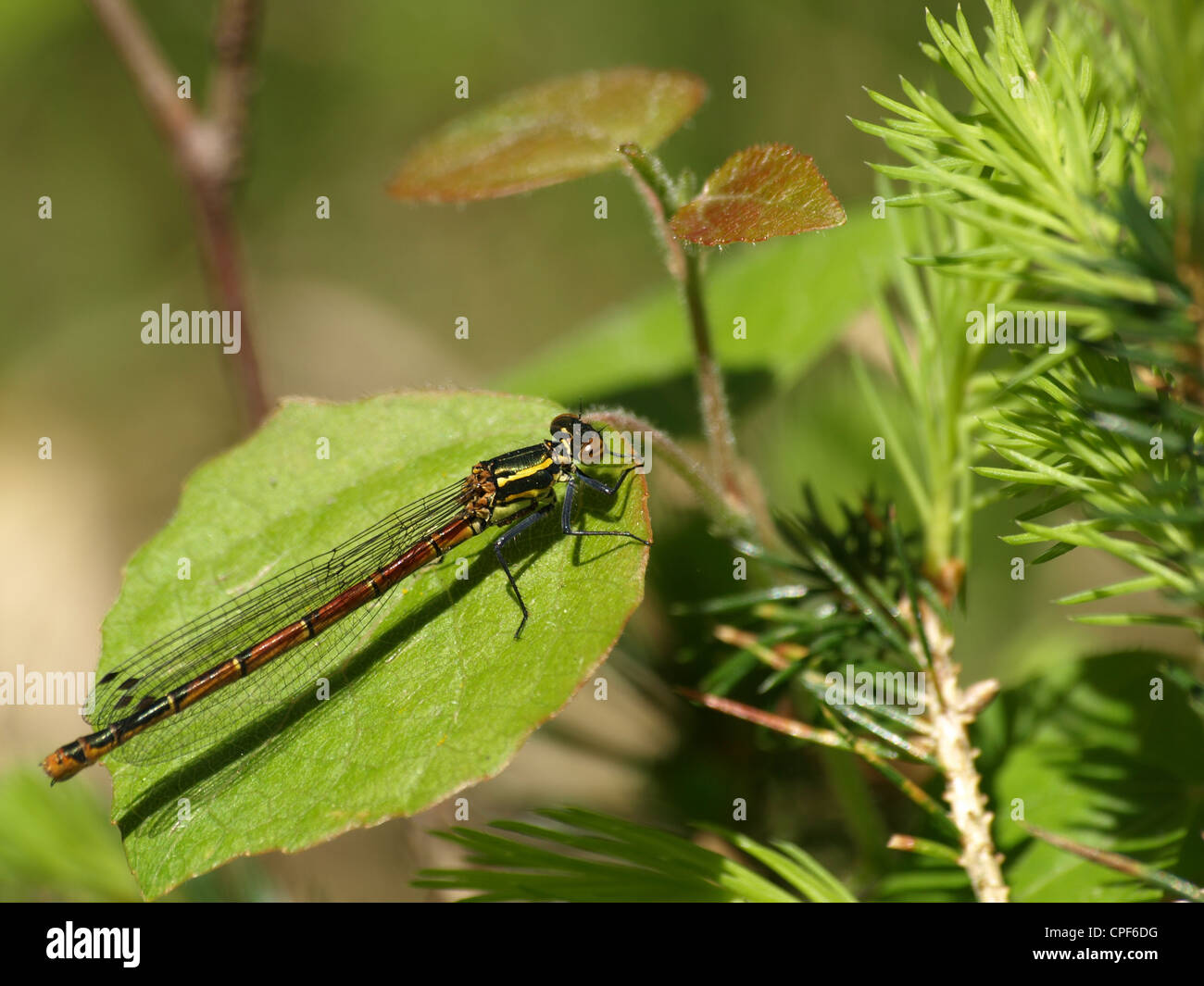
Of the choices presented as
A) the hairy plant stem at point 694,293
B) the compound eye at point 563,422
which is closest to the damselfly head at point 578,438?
the compound eye at point 563,422

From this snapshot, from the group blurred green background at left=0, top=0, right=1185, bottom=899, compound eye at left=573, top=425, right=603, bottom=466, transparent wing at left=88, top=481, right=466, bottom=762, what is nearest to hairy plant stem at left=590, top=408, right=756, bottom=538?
compound eye at left=573, top=425, right=603, bottom=466

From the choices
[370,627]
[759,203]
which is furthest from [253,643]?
[759,203]

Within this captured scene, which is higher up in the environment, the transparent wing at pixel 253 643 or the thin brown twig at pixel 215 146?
the thin brown twig at pixel 215 146

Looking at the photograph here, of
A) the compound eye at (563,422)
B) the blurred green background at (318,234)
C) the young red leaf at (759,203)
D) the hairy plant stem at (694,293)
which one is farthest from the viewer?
the blurred green background at (318,234)

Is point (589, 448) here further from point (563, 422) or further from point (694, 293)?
point (694, 293)

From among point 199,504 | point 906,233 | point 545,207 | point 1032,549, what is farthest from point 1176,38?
point 545,207

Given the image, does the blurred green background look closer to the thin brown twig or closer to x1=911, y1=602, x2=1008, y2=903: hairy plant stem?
the thin brown twig

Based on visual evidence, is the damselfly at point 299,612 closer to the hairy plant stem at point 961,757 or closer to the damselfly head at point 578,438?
the damselfly head at point 578,438

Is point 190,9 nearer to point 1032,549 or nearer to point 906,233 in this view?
point 906,233

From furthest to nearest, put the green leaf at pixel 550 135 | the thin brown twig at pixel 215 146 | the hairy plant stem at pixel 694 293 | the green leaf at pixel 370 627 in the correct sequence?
the thin brown twig at pixel 215 146
the green leaf at pixel 550 135
the hairy plant stem at pixel 694 293
the green leaf at pixel 370 627
